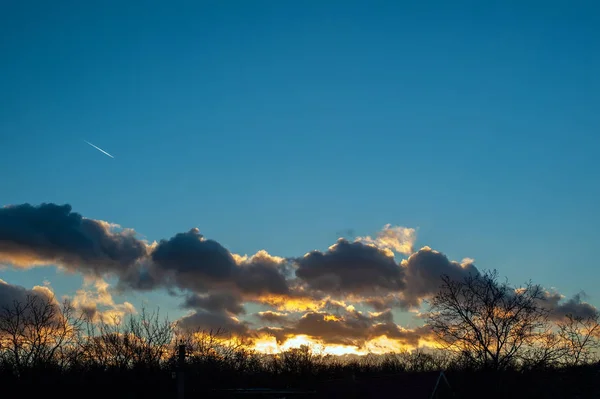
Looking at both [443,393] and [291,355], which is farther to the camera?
[291,355]

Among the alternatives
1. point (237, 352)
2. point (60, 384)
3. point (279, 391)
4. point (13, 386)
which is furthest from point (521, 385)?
point (13, 386)

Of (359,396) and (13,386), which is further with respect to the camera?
(359,396)

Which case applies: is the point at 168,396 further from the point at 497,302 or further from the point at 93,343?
the point at 497,302

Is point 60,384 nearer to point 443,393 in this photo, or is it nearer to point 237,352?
point 237,352

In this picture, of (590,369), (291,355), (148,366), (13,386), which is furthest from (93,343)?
(590,369)

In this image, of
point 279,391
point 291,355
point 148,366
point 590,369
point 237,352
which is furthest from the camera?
point 291,355

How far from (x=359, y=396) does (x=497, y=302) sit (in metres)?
14.0

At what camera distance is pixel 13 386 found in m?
37.7

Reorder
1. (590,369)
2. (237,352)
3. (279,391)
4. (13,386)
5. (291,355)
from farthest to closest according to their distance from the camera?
(291,355), (237,352), (590,369), (279,391), (13,386)

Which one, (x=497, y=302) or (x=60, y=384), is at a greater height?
(x=497, y=302)

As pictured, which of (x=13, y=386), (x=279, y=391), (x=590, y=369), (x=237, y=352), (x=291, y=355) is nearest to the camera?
(x=13, y=386)

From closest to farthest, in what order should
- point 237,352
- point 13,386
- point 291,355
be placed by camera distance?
point 13,386, point 237,352, point 291,355

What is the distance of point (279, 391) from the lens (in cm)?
4122

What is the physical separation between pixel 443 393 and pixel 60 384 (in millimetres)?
27751
